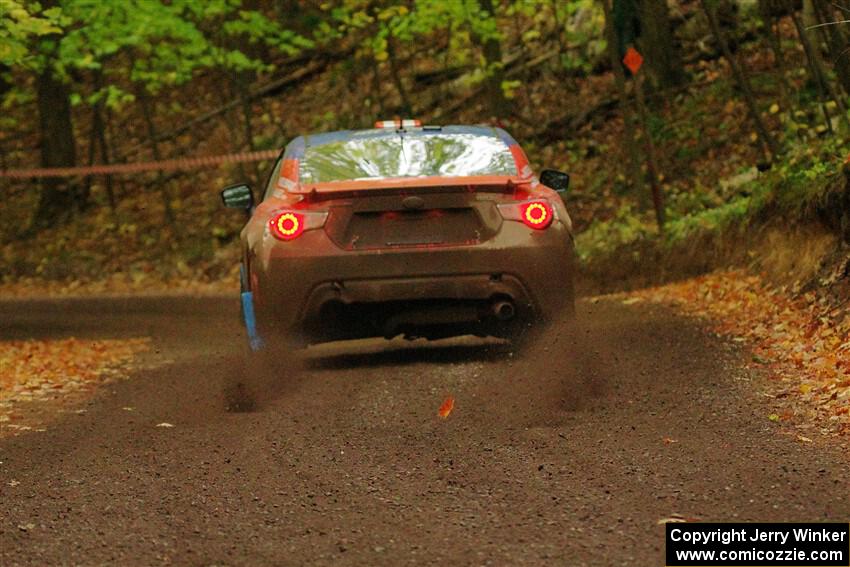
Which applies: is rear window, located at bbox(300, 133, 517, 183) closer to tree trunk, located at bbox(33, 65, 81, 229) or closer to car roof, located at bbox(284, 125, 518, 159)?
car roof, located at bbox(284, 125, 518, 159)

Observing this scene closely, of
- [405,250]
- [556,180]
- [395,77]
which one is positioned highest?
[395,77]

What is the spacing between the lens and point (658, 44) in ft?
84.1

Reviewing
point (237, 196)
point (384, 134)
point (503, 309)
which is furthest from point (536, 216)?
point (237, 196)

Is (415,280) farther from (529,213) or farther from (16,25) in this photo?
(16,25)

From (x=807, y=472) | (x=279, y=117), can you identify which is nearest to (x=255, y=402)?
(x=807, y=472)

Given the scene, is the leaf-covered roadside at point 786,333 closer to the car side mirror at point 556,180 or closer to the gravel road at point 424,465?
the gravel road at point 424,465

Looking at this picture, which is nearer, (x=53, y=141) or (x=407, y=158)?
(x=407, y=158)

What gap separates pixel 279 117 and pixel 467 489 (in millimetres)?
27538

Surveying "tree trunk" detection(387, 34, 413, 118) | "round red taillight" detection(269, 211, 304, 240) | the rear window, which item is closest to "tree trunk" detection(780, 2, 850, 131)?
the rear window

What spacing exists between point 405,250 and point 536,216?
936 millimetres

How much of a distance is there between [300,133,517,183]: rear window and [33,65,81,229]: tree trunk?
21.6 m

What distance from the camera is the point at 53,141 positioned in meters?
30.5

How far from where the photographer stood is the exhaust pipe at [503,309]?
9.44 metres

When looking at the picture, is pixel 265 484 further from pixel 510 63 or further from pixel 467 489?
pixel 510 63
